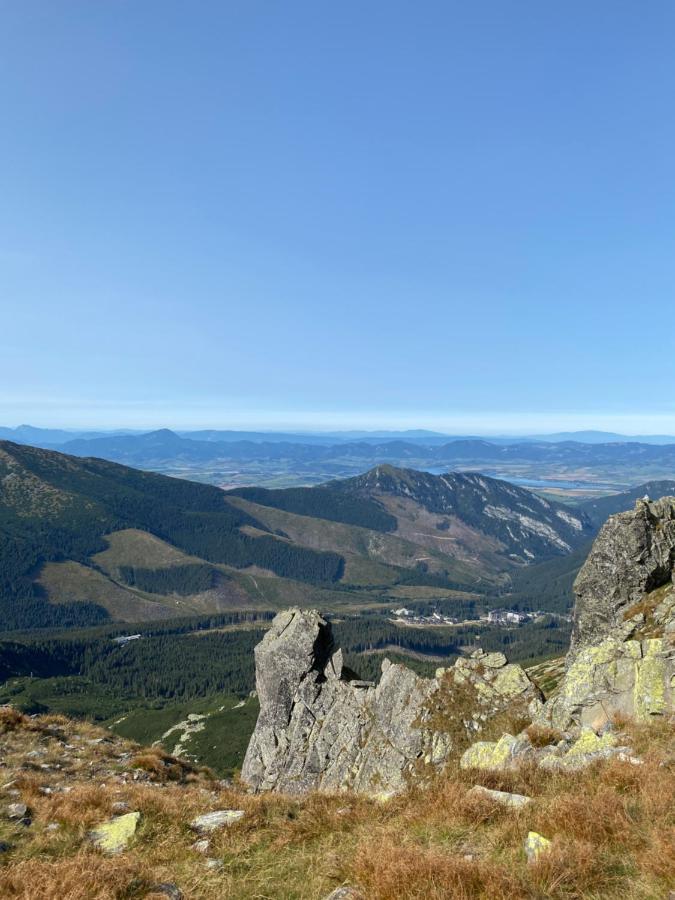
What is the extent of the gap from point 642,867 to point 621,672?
802 inches

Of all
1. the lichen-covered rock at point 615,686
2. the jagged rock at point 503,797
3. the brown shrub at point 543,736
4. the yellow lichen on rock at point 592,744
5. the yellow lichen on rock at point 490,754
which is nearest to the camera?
the jagged rock at point 503,797

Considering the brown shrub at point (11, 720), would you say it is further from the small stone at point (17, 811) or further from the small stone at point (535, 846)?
the small stone at point (535, 846)

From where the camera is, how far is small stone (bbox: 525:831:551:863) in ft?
34.3

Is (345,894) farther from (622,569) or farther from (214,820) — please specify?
(622,569)

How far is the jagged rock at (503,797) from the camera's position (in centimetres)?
1397

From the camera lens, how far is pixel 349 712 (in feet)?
154

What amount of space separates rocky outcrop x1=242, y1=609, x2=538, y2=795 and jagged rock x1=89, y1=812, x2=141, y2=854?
1650 centimetres

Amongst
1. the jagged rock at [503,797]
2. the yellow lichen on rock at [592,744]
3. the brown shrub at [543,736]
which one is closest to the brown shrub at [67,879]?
the jagged rock at [503,797]

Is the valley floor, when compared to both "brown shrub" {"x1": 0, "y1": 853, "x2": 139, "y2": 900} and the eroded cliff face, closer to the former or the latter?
"brown shrub" {"x1": 0, "y1": 853, "x2": 139, "y2": 900}

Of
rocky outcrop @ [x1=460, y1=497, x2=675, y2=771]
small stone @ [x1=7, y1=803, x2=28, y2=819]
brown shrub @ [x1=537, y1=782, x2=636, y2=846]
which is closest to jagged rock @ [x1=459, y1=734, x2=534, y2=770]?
rocky outcrop @ [x1=460, y1=497, x2=675, y2=771]

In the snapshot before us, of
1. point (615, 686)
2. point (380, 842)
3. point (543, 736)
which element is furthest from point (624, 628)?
point (380, 842)

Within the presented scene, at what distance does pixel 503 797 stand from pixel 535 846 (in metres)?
3.84

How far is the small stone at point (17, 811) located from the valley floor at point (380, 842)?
153mm

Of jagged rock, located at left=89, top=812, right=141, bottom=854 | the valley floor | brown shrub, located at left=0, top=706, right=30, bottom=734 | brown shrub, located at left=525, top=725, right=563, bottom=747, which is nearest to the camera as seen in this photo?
the valley floor
